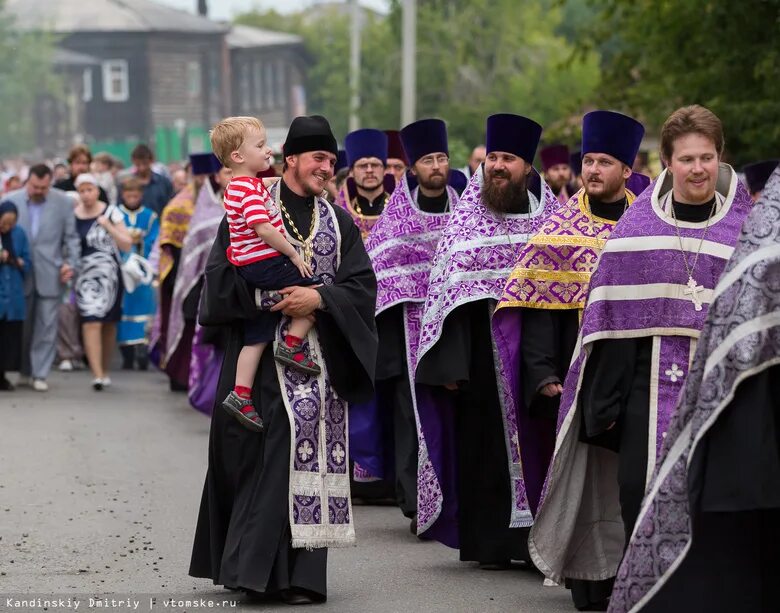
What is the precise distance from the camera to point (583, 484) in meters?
7.83

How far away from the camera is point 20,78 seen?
88.2 m

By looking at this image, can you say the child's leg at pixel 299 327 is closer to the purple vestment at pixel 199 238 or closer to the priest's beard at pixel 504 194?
the priest's beard at pixel 504 194

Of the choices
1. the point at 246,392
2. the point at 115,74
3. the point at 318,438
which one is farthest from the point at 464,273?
the point at 115,74

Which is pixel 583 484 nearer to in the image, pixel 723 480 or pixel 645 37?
pixel 723 480

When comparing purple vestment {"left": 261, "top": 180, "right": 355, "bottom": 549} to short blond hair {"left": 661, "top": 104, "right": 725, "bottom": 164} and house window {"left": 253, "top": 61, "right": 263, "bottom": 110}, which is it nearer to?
short blond hair {"left": 661, "top": 104, "right": 725, "bottom": 164}

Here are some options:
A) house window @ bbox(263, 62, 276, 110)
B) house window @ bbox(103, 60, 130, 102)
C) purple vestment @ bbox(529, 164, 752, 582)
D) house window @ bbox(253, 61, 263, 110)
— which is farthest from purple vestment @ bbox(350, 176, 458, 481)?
house window @ bbox(263, 62, 276, 110)

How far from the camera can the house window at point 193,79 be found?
9988cm

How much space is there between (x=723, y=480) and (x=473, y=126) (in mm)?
34840

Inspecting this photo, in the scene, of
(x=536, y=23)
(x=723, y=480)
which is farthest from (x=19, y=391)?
(x=536, y=23)

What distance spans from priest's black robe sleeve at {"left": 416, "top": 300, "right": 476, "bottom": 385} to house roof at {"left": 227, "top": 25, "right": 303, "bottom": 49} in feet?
318

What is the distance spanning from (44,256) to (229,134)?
31.6 ft

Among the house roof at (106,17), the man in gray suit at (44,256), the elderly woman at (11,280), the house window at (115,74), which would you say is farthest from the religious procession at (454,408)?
the house window at (115,74)

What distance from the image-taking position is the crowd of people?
5.98 meters

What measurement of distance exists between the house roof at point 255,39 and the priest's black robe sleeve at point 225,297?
321 ft
